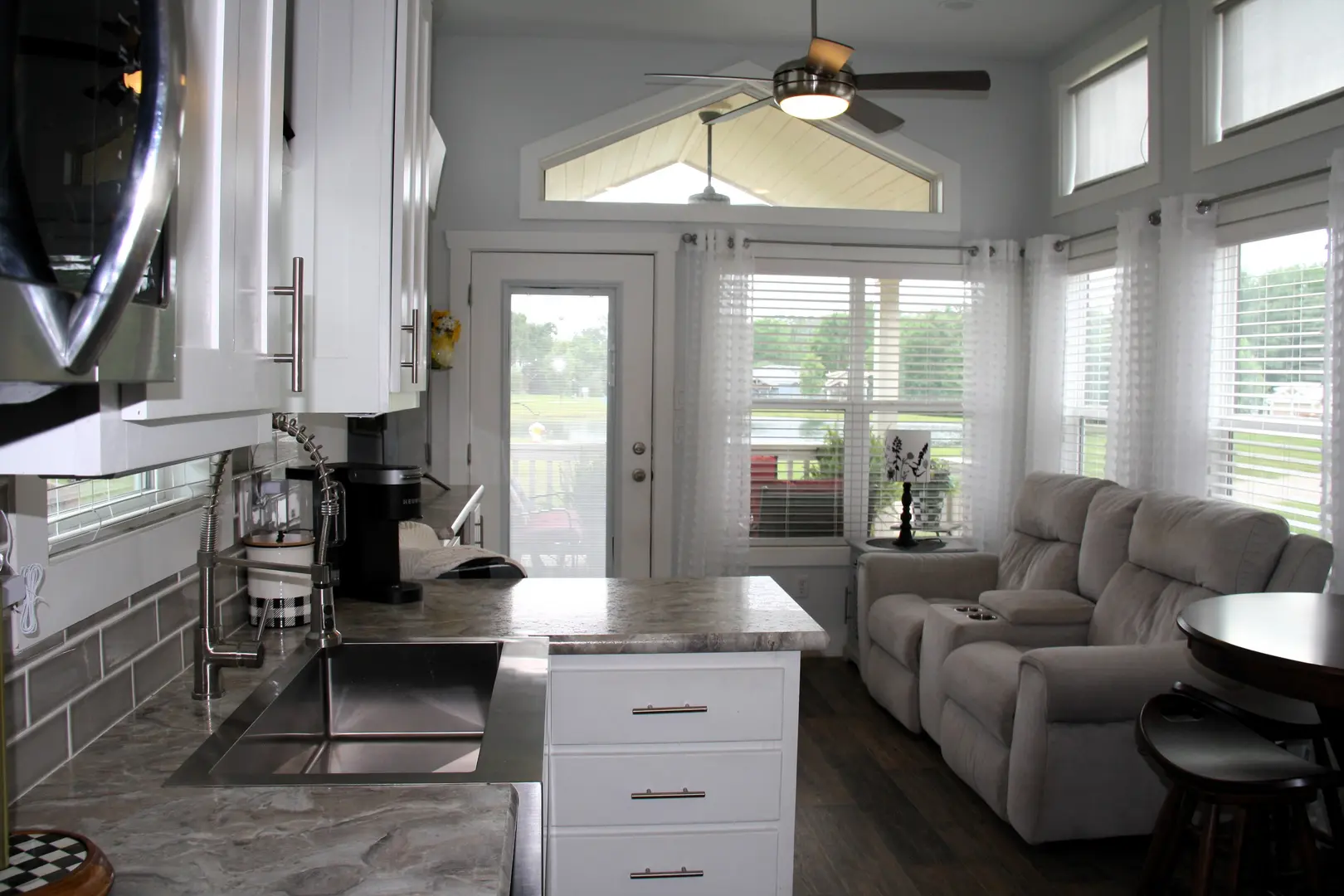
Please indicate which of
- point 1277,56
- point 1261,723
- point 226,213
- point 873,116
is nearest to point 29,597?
point 226,213

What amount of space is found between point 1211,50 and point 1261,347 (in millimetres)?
1172

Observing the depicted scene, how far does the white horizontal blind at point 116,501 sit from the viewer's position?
4.02ft

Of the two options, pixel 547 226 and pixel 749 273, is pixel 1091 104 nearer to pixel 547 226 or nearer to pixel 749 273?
pixel 749 273

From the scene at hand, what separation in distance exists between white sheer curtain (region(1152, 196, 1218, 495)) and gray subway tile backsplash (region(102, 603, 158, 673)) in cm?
346

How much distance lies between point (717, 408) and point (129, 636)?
3.50 meters

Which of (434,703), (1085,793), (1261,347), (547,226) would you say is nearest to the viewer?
(434,703)

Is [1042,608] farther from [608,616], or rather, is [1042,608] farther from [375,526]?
[375,526]

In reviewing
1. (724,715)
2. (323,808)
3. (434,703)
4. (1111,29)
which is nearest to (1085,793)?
(724,715)

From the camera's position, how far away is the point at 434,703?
1.81 meters

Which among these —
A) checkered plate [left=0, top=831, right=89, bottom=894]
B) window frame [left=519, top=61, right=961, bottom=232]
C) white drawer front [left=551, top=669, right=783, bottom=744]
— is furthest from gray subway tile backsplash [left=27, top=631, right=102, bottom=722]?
window frame [left=519, top=61, right=961, bottom=232]

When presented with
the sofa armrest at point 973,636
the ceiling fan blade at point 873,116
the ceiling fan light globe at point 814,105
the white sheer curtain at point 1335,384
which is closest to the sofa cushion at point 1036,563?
the sofa armrest at point 973,636

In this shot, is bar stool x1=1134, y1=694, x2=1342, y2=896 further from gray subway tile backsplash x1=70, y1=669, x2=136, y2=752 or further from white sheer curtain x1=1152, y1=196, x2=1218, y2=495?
gray subway tile backsplash x1=70, y1=669, x2=136, y2=752

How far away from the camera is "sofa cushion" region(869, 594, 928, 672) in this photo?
12.6 feet

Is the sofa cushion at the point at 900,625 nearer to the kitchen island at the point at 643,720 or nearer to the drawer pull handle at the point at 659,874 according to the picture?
the kitchen island at the point at 643,720
